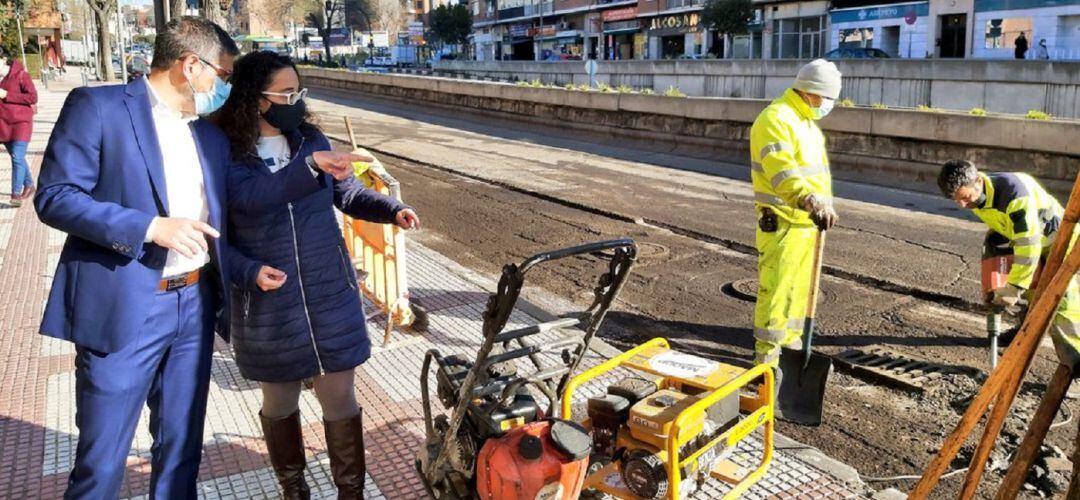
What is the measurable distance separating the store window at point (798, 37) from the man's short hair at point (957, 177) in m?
44.1

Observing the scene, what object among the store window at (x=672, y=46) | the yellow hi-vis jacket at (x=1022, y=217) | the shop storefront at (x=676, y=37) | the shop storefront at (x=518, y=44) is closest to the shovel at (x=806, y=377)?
the yellow hi-vis jacket at (x=1022, y=217)

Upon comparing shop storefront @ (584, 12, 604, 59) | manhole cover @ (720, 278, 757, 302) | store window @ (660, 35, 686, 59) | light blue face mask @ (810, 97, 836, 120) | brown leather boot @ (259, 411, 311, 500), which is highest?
shop storefront @ (584, 12, 604, 59)

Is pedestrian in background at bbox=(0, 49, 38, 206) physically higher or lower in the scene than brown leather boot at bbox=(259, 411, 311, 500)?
higher

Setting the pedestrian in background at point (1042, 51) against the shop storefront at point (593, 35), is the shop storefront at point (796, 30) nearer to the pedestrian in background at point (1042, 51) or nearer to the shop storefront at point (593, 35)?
the pedestrian in background at point (1042, 51)

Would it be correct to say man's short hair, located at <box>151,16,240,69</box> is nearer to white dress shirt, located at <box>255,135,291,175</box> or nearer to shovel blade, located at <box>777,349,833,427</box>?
white dress shirt, located at <box>255,135,291,175</box>

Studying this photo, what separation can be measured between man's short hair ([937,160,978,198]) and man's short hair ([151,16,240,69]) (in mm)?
3925

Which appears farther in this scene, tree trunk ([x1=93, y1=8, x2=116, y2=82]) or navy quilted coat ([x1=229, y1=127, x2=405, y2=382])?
tree trunk ([x1=93, y1=8, x2=116, y2=82])

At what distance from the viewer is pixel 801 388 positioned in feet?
16.8

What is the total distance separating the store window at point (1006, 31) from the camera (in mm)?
36156

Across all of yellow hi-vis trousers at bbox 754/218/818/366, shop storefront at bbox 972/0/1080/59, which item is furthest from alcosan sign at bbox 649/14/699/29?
yellow hi-vis trousers at bbox 754/218/818/366

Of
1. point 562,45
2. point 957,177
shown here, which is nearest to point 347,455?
point 957,177

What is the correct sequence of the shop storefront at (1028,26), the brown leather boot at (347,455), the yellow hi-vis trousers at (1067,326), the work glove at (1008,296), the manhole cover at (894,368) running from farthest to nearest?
the shop storefront at (1028,26) → the manhole cover at (894,368) → the work glove at (1008,296) → the yellow hi-vis trousers at (1067,326) → the brown leather boot at (347,455)

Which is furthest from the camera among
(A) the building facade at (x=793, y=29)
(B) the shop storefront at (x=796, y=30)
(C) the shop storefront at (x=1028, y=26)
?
(B) the shop storefront at (x=796, y=30)

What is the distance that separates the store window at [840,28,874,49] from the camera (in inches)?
1750
